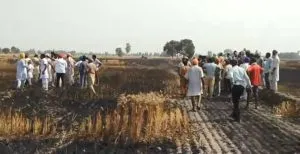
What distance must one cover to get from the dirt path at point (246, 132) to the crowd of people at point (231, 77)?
26.4 inches

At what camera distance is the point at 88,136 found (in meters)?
12.6

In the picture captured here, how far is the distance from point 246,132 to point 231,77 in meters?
2.70

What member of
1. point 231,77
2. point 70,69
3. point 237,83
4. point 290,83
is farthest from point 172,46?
point 237,83

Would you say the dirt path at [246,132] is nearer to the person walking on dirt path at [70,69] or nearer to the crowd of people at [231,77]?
the crowd of people at [231,77]

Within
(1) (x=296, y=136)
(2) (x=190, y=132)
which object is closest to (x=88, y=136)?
(2) (x=190, y=132)

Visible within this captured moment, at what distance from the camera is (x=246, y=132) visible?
13.8 m

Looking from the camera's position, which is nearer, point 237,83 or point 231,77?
point 237,83

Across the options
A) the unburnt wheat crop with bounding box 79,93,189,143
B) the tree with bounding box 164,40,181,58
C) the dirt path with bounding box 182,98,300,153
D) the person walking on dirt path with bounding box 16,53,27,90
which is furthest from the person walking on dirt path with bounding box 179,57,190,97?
the tree with bounding box 164,40,181,58

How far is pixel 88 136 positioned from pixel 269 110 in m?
8.38

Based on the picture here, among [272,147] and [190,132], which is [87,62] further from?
[272,147]

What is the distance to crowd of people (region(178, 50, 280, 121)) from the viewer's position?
16.1 metres

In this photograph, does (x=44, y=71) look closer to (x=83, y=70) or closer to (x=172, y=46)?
(x=83, y=70)

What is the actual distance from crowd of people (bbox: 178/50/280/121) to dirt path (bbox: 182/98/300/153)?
670 mm

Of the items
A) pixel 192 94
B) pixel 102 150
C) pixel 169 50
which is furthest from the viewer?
pixel 169 50
